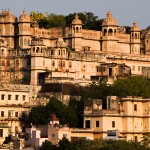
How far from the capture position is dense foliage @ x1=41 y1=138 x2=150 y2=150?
104812 mm

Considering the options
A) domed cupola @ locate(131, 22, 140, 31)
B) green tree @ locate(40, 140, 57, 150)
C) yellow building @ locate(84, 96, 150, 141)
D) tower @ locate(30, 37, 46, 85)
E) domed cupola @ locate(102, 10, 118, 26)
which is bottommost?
green tree @ locate(40, 140, 57, 150)

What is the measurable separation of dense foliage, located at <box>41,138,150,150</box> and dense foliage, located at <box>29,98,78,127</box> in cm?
921

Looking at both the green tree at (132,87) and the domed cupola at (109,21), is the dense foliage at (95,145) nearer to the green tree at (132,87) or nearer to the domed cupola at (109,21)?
the green tree at (132,87)

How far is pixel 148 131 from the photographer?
382ft

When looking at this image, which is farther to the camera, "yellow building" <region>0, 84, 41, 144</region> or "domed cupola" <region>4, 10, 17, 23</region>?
"domed cupola" <region>4, 10, 17, 23</region>

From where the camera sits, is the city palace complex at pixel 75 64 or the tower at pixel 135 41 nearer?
the city palace complex at pixel 75 64

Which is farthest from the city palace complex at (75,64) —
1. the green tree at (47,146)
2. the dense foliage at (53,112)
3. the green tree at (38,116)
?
the green tree at (47,146)

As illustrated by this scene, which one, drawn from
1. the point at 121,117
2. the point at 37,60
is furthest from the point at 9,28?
the point at 121,117

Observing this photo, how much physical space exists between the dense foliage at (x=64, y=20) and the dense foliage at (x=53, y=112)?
3248 cm

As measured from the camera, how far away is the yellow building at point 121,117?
115m

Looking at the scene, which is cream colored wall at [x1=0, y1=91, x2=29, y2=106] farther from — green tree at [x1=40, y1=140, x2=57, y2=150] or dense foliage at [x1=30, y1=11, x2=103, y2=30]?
dense foliage at [x1=30, y1=11, x2=103, y2=30]

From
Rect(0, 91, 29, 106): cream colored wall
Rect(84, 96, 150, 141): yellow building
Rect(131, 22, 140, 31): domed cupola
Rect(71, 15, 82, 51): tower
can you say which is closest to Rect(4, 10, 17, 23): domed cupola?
Rect(71, 15, 82, 51): tower

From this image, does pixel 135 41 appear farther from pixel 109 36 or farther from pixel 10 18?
pixel 10 18

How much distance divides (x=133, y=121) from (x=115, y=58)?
27.8 m
